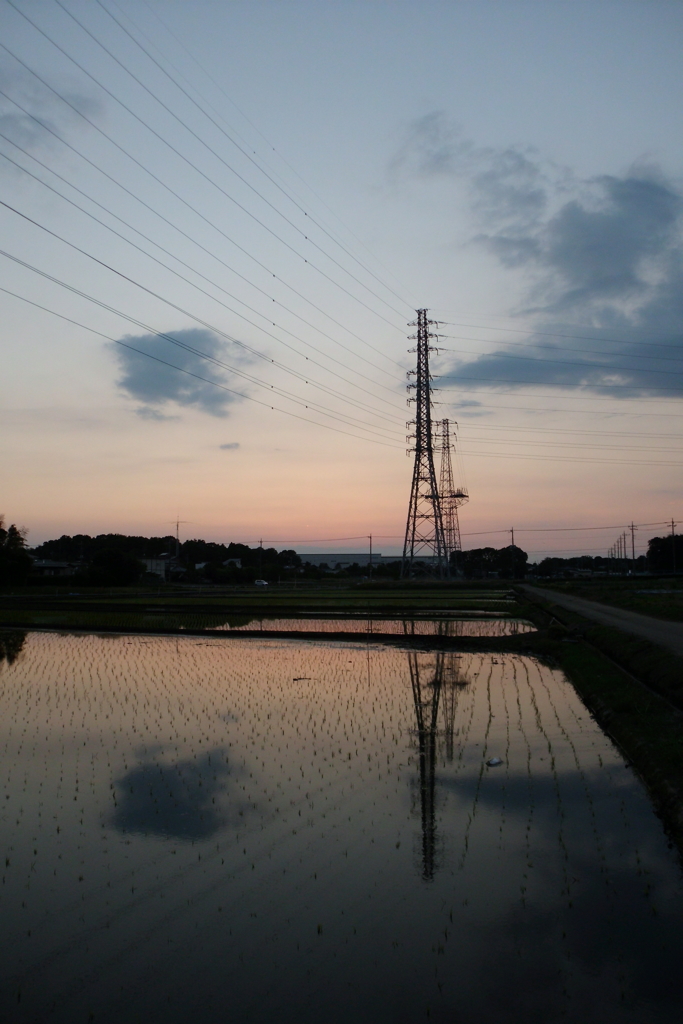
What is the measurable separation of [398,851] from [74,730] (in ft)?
24.5

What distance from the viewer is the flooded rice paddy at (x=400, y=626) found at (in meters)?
28.6

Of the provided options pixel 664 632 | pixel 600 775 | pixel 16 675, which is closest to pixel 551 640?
pixel 664 632

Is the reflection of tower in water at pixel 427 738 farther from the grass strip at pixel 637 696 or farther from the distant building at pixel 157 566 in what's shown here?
the distant building at pixel 157 566

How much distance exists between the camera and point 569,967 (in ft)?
17.3

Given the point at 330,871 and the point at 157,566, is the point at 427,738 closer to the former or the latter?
the point at 330,871

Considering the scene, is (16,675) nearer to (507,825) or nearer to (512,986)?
(507,825)

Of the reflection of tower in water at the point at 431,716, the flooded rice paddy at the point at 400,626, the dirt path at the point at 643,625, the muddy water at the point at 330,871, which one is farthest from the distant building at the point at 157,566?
the muddy water at the point at 330,871

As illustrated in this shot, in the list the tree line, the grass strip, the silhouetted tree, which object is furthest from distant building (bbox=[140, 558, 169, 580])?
the grass strip

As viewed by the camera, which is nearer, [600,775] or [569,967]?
[569,967]

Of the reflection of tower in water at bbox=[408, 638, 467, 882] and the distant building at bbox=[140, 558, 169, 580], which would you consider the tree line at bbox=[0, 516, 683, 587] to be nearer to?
the distant building at bbox=[140, 558, 169, 580]

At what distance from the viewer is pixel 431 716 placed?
13.6 meters

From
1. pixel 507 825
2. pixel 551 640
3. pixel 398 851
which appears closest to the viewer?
pixel 398 851

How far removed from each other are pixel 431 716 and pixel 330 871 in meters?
6.96

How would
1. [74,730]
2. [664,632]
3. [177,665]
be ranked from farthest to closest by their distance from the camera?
[664,632]
[177,665]
[74,730]
